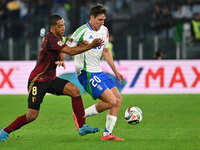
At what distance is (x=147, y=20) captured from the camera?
75.6 ft

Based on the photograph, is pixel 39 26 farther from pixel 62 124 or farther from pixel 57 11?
pixel 62 124

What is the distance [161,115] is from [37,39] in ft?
28.7

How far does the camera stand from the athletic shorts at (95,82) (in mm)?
8531

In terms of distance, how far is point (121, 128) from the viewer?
1016cm

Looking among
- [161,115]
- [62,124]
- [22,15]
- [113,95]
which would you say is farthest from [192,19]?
[113,95]

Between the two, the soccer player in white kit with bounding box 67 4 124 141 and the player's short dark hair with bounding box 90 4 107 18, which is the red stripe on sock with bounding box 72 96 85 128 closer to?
the soccer player in white kit with bounding box 67 4 124 141

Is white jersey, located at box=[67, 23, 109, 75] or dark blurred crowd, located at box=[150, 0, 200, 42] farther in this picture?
dark blurred crowd, located at box=[150, 0, 200, 42]

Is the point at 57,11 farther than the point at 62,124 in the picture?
Yes

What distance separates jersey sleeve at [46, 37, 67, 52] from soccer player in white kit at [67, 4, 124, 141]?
54 centimetres

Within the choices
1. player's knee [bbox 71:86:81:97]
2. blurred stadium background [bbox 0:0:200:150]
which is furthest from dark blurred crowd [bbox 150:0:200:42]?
player's knee [bbox 71:86:81:97]

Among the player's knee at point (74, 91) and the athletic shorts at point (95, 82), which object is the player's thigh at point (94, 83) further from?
the player's knee at point (74, 91)

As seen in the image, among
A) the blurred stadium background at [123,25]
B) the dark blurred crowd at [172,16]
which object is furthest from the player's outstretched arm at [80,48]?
the dark blurred crowd at [172,16]

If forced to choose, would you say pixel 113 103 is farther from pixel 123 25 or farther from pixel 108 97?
pixel 123 25

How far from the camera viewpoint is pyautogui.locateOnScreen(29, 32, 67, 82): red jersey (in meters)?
8.17
